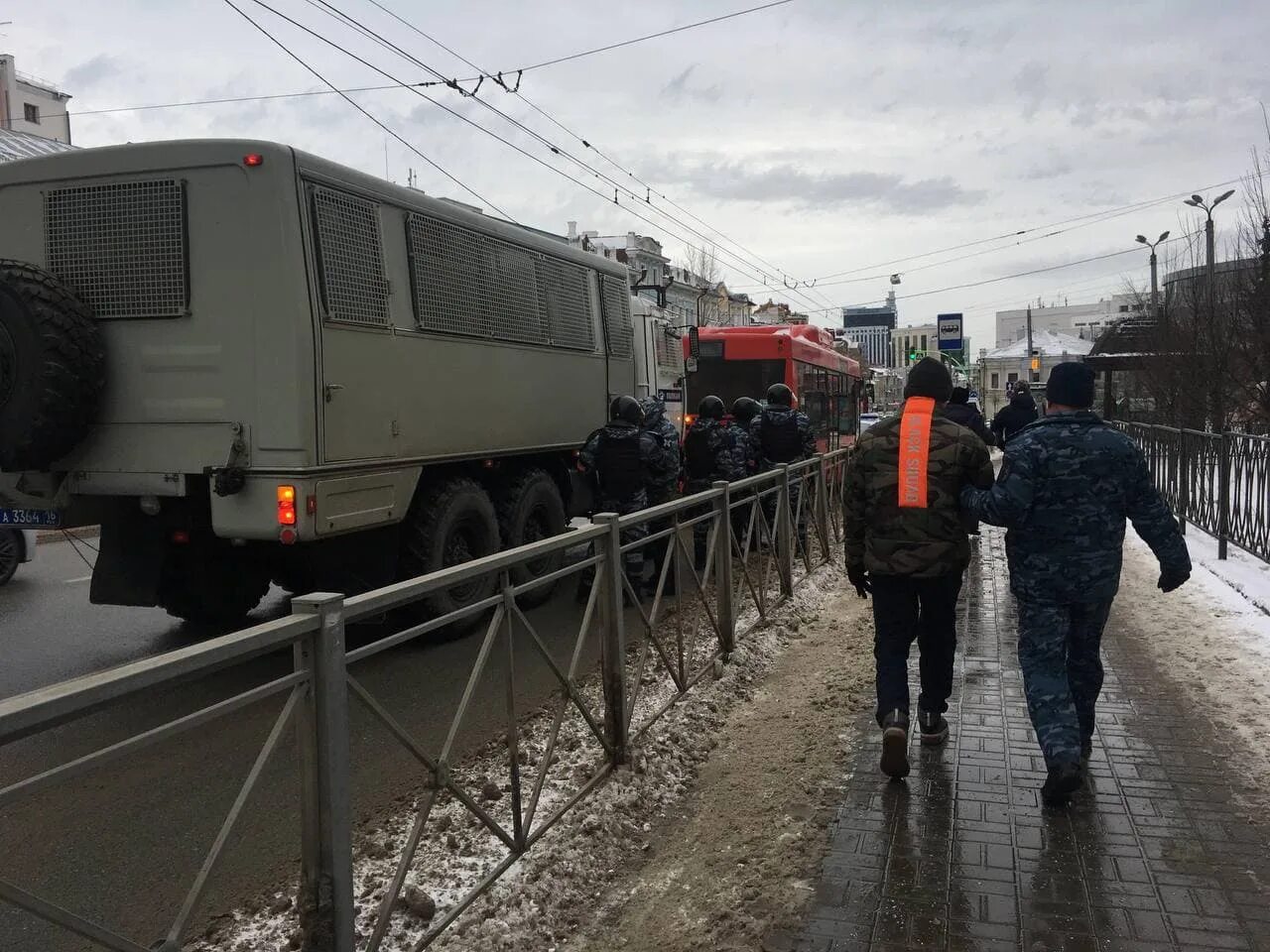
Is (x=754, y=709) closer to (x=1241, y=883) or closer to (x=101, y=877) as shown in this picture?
(x=1241, y=883)

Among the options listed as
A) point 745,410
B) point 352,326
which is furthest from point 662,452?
point 352,326

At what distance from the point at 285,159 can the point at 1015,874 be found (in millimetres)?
4992

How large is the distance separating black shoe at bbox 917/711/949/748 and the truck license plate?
5116mm

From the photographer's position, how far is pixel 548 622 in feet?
15.6

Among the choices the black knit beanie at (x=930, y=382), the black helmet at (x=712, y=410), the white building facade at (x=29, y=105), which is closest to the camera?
the black knit beanie at (x=930, y=382)

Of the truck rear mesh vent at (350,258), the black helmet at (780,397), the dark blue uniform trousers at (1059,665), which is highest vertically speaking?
the truck rear mesh vent at (350,258)

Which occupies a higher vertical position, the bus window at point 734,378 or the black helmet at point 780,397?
the bus window at point 734,378

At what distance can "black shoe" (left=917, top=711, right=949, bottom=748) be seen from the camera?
4773 millimetres

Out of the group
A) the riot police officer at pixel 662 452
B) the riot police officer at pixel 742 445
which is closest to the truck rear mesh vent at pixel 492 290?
the riot police officer at pixel 662 452

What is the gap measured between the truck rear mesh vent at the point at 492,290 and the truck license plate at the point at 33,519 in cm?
251

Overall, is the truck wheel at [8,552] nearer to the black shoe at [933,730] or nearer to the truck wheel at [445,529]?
the truck wheel at [445,529]

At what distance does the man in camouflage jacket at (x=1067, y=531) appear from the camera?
159 inches

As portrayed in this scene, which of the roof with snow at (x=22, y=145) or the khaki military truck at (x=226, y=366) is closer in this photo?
the khaki military truck at (x=226, y=366)

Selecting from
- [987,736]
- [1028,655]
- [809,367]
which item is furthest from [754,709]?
[809,367]
